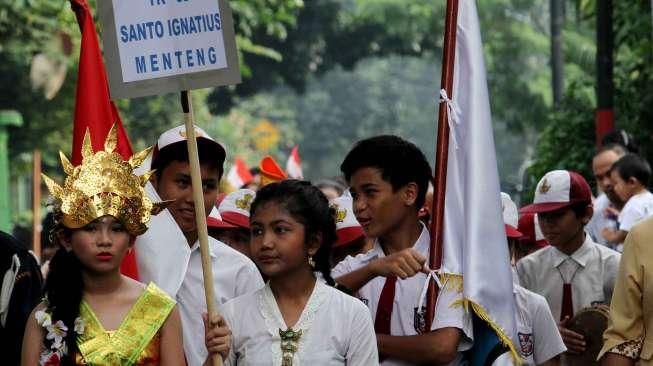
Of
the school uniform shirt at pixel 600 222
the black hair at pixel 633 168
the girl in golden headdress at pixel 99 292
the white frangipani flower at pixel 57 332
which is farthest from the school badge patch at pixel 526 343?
the school uniform shirt at pixel 600 222

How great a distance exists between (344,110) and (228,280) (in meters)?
71.7

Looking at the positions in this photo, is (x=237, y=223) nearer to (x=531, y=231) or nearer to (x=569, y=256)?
(x=569, y=256)

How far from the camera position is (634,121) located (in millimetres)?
20047

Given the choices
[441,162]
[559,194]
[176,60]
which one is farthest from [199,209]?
[559,194]

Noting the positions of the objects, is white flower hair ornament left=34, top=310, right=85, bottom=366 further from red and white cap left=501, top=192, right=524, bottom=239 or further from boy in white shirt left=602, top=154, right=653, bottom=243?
boy in white shirt left=602, top=154, right=653, bottom=243

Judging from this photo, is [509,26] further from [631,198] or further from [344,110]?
[344,110]

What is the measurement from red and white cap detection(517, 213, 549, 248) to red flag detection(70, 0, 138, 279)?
3447 millimetres

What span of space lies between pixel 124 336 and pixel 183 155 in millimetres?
1378

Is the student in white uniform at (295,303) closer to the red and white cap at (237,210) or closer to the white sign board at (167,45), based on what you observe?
the white sign board at (167,45)

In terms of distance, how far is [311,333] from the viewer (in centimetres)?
654

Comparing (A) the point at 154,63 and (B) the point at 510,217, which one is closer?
(A) the point at 154,63

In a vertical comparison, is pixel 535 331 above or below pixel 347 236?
below

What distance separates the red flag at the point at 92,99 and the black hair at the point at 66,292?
1196 millimetres

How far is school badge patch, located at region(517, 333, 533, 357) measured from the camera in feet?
26.6
